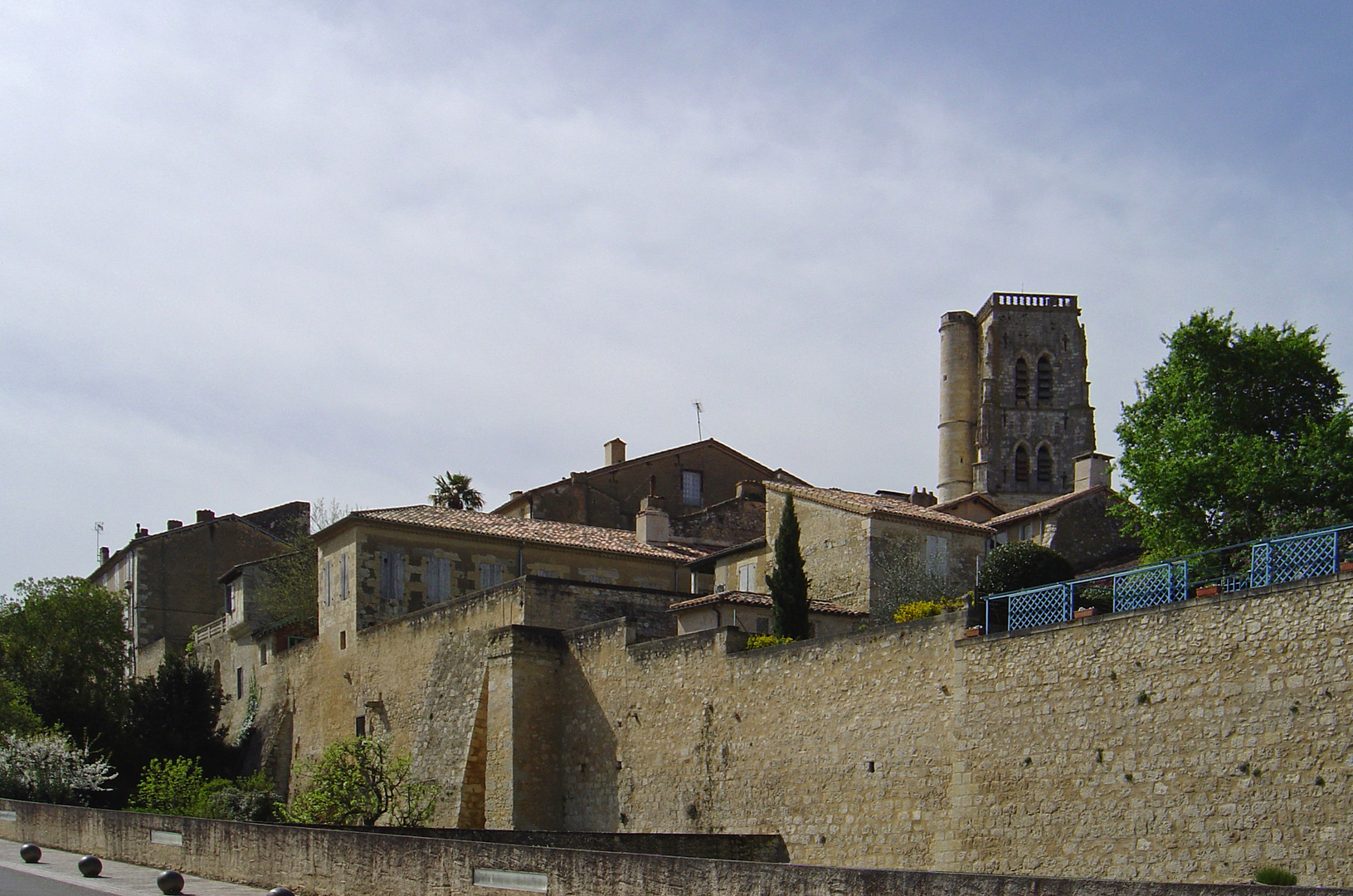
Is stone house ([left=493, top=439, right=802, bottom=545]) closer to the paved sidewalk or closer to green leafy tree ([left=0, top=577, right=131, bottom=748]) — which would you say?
green leafy tree ([left=0, top=577, right=131, bottom=748])

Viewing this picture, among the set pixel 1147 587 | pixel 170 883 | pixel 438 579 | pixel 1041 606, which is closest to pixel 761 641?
pixel 1041 606

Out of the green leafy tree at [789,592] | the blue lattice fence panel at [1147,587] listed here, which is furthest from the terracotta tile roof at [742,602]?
the blue lattice fence panel at [1147,587]

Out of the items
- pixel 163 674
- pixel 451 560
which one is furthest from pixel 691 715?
pixel 163 674

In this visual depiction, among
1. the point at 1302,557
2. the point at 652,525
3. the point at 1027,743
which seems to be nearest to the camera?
the point at 1302,557

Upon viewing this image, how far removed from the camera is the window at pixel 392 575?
35438mm

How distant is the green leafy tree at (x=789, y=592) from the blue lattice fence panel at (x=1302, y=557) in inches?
426

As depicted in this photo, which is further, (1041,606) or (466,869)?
(1041,606)

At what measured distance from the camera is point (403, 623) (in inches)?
1312

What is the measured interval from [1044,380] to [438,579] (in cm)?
5088

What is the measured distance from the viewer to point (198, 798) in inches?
1361

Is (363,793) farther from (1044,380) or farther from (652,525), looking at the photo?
(1044,380)

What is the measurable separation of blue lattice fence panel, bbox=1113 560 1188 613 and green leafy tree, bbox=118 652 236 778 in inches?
1263

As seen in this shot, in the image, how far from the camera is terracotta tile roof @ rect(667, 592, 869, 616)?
28.1 m

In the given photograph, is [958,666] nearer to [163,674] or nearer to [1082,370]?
[163,674]
